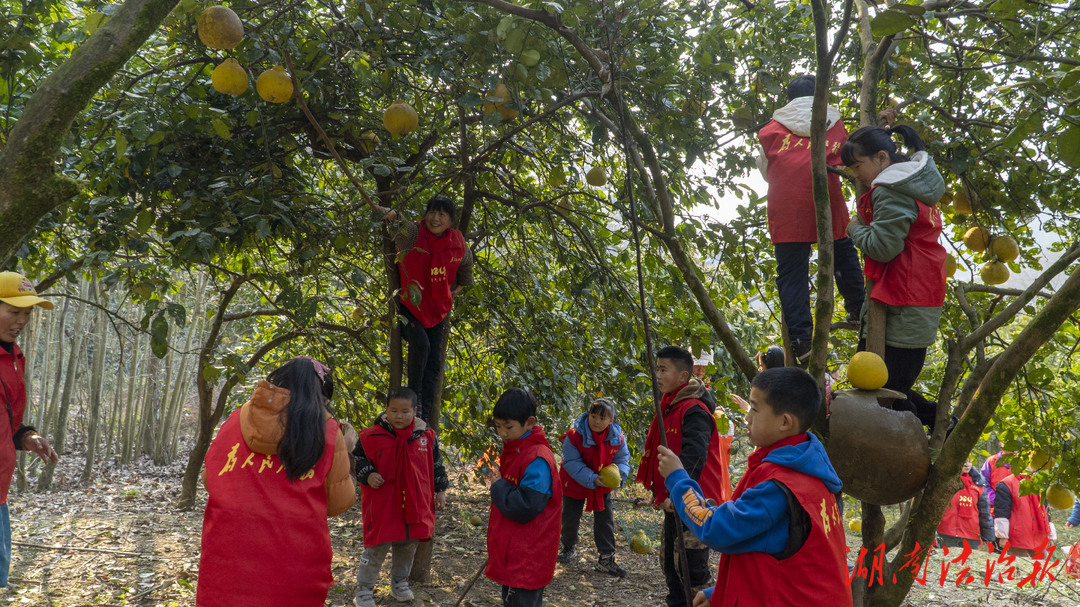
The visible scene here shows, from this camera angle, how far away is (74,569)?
454cm

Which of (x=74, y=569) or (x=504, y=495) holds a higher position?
(x=504, y=495)

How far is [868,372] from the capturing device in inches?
98.2

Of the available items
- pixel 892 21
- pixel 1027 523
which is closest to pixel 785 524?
pixel 892 21

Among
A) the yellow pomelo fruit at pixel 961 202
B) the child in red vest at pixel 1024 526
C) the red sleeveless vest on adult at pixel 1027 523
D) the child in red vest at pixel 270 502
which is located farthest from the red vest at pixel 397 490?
the red sleeveless vest on adult at pixel 1027 523

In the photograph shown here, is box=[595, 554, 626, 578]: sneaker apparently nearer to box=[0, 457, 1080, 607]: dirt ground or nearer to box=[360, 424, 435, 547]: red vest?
box=[0, 457, 1080, 607]: dirt ground

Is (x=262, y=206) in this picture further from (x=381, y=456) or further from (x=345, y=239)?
(x=381, y=456)

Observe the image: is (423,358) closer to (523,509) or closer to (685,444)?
(523,509)

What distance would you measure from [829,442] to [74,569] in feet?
15.0

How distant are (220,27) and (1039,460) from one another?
4.00m

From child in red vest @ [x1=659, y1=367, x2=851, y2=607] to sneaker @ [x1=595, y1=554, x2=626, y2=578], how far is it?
3.93m

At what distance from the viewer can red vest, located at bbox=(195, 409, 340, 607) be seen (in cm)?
227

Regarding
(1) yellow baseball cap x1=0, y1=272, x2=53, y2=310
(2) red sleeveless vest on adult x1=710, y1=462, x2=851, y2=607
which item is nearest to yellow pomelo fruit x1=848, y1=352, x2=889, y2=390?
(2) red sleeveless vest on adult x1=710, y1=462, x2=851, y2=607

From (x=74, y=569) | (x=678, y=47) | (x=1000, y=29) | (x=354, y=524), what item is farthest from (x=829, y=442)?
(x=354, y=524)

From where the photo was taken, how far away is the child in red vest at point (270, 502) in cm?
227
